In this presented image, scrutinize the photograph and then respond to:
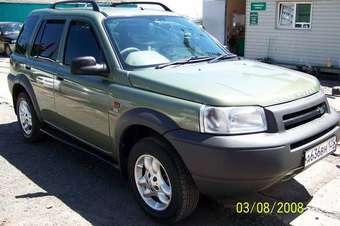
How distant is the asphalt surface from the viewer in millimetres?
3887

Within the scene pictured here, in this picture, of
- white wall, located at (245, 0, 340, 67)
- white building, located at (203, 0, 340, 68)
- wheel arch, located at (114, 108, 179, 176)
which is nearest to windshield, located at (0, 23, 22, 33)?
white building, located at (203, 0, 340, 68)

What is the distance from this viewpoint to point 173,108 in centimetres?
342

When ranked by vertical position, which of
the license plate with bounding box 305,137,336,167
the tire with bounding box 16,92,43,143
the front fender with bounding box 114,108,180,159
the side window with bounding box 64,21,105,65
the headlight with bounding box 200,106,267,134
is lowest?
the tire with bounding box 16,92,43,143

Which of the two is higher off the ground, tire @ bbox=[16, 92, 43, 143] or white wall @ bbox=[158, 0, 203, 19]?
white wall @ bbox=[158, 0, 203, 19]

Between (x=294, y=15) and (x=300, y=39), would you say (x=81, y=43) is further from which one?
(x=294, y=15)

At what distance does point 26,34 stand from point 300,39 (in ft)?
36.3

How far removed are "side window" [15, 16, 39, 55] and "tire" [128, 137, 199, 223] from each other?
9.83 ft

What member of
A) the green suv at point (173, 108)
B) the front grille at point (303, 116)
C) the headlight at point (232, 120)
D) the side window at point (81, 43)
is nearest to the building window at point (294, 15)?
the green suv at point (173, 108)

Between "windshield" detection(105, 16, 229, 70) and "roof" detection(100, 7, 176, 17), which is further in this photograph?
"roof" detection(100, 7, 176, 17)

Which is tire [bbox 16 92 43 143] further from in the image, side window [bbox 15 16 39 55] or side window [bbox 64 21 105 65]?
side window [bbox 64 21 105 65]

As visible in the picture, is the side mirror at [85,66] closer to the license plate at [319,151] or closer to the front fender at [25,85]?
the front fender at [25,85]

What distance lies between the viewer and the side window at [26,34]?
236 inches

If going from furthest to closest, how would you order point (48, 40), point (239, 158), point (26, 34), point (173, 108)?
point (26, 34) → point (48, 40) → point (173, 108) → point (239, 158)
